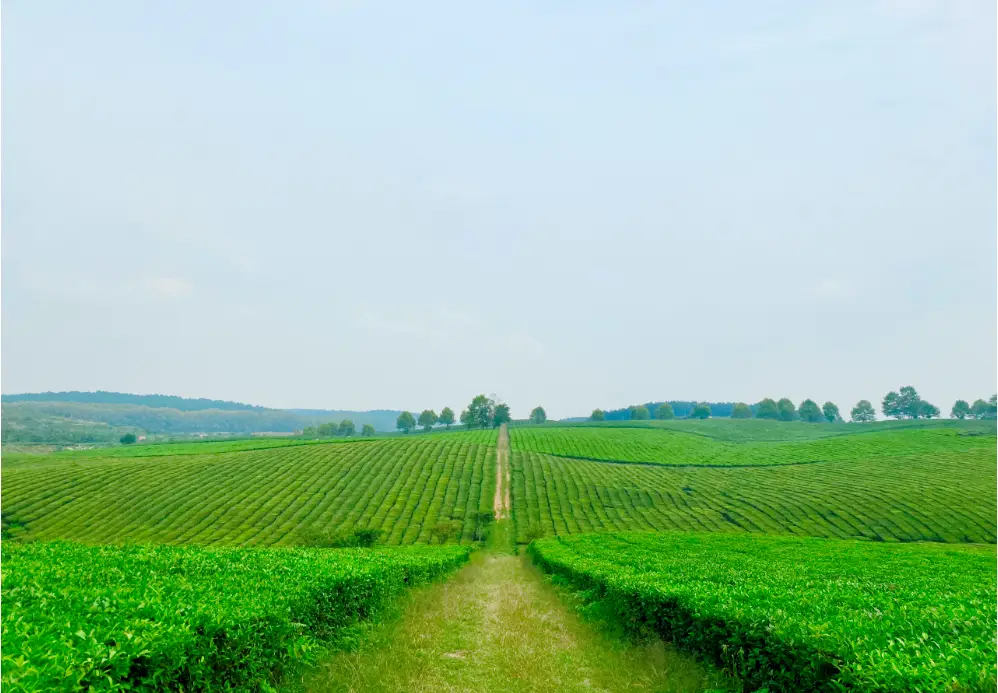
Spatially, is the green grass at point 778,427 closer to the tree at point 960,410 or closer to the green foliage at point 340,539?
the tree at point 960,410

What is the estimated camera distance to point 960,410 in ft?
643

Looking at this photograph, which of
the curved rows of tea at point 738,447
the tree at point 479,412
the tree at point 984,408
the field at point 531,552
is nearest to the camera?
the field at point 531,552

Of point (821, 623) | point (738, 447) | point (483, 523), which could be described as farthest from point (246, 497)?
point (738, 447)

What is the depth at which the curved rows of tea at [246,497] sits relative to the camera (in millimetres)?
63781

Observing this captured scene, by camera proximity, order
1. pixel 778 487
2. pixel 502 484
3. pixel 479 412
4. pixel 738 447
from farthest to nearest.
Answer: pixel 479 412, pixel 738 447, pixel 502 484, pixel 778 487

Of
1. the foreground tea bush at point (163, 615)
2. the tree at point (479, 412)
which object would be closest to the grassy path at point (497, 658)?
Result: the foreground tea bush at point (163, 615)

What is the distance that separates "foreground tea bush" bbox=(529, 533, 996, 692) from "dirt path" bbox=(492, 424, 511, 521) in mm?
55694

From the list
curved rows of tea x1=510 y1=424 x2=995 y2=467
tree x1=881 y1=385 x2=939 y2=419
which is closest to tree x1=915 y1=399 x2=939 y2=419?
tree x1=881 y1=385 x2=939 y2=419

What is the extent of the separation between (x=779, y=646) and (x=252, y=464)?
102637 mm

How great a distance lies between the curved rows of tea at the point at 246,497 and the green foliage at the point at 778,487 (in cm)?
1308

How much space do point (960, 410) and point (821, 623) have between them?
25810cm

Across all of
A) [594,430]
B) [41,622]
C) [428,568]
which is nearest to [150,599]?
[41,622]

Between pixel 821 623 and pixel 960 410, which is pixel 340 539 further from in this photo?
pixel 960 410

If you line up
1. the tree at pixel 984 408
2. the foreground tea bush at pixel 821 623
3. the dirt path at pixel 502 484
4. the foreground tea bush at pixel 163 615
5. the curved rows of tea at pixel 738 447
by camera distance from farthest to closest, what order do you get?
the tree at pixel 984 408, the curved rows of tea at pixel 738 447, the dirt path at pixel 502 484, the foreground tea bush at pixel 821 623, the foreground tea bush at pixel 163 615
